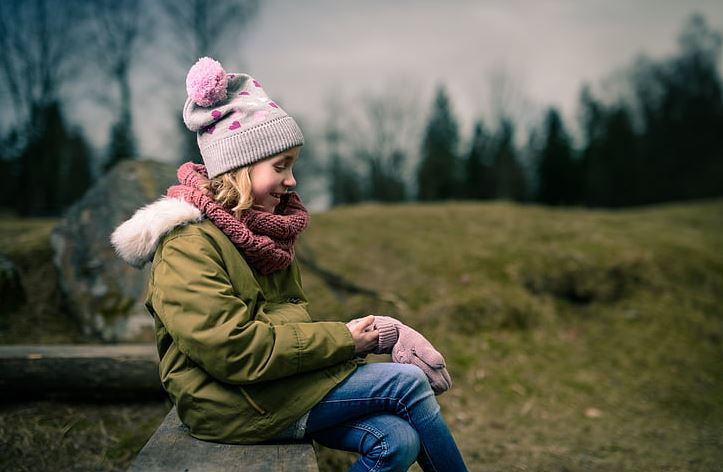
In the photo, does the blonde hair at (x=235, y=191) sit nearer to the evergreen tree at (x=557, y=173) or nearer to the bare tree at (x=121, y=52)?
the bare tree at (x=121, y=52)

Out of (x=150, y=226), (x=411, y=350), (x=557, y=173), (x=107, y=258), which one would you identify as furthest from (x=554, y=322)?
(x=557, y=173)

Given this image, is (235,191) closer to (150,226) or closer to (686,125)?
(150,226)

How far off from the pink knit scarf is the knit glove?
Result: 1.39 ft

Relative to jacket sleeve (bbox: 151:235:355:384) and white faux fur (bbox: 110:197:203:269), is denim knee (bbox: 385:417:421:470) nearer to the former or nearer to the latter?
jacket sleeve (bbox: 151:235:355:384)

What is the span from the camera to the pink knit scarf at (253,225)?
6.61ft

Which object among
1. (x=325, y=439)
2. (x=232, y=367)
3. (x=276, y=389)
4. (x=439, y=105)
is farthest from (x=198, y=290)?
(x=439, y=105)

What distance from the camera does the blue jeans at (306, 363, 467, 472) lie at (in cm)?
198

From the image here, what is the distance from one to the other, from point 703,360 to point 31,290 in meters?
5.45

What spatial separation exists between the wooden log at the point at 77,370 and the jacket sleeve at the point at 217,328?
5.71ft

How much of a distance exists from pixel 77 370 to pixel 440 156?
1275 inches

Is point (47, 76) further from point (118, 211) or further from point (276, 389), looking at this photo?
point (276, 389)

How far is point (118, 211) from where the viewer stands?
4590 millimetres

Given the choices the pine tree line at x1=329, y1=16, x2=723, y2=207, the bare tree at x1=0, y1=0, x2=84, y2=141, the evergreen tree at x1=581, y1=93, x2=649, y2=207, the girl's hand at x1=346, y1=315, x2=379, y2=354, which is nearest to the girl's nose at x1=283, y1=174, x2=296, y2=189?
the girl's hand at x1=346, y1=315, x2=379, y2=354

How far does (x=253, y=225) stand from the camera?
2.13m
